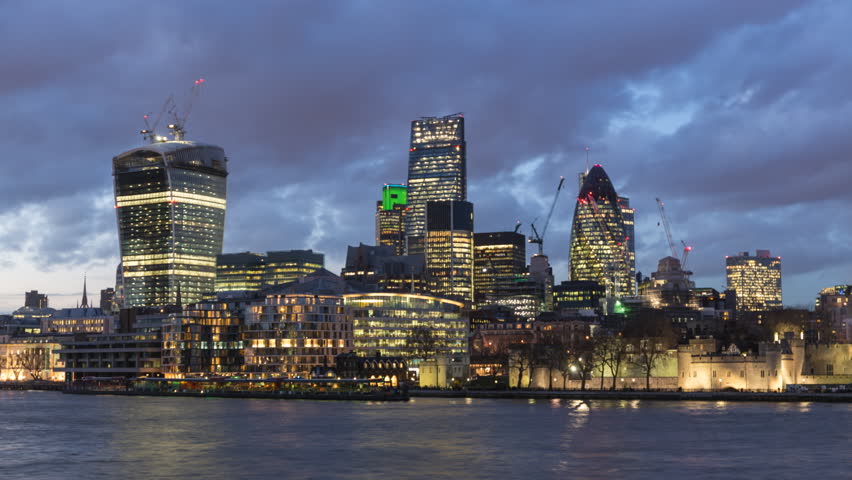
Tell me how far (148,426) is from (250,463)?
36822mm

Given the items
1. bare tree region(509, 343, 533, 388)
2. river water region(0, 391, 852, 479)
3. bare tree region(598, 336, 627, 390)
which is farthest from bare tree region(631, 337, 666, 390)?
river water region(0, 391, 852, 479)

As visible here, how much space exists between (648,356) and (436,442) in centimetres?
9099

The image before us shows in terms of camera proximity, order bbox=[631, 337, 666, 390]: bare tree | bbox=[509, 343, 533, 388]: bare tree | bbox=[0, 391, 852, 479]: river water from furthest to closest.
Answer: bbox=[509, 343, 533, 388]: bare tree → bbox=[631, 337, 666, 390]: bare tree → bbox=[0, 391, 852, 479]: river water

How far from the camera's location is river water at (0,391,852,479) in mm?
74125

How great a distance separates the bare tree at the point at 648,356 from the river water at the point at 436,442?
3110 centimetres

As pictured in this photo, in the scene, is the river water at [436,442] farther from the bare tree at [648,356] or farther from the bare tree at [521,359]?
the bare tree at [521,359]

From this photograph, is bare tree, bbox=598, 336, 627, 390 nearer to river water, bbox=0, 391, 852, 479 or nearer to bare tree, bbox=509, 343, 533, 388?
bare tree, bbox=509, 343, 533, 388

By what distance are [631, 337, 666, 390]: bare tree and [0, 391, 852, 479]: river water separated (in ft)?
102

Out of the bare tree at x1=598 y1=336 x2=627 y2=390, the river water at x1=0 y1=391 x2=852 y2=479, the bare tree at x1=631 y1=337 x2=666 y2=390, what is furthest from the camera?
the bare tree at x1=598 y1=336 x2=627 y2=390

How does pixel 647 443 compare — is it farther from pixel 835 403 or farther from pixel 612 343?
pixel 612 343

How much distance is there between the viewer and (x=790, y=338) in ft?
565

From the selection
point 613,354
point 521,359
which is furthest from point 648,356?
point 521,359

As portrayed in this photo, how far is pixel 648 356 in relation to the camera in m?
176

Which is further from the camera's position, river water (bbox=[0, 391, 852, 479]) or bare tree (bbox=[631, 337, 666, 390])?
bare tree (bbox=[631, 337, 666, 390])
